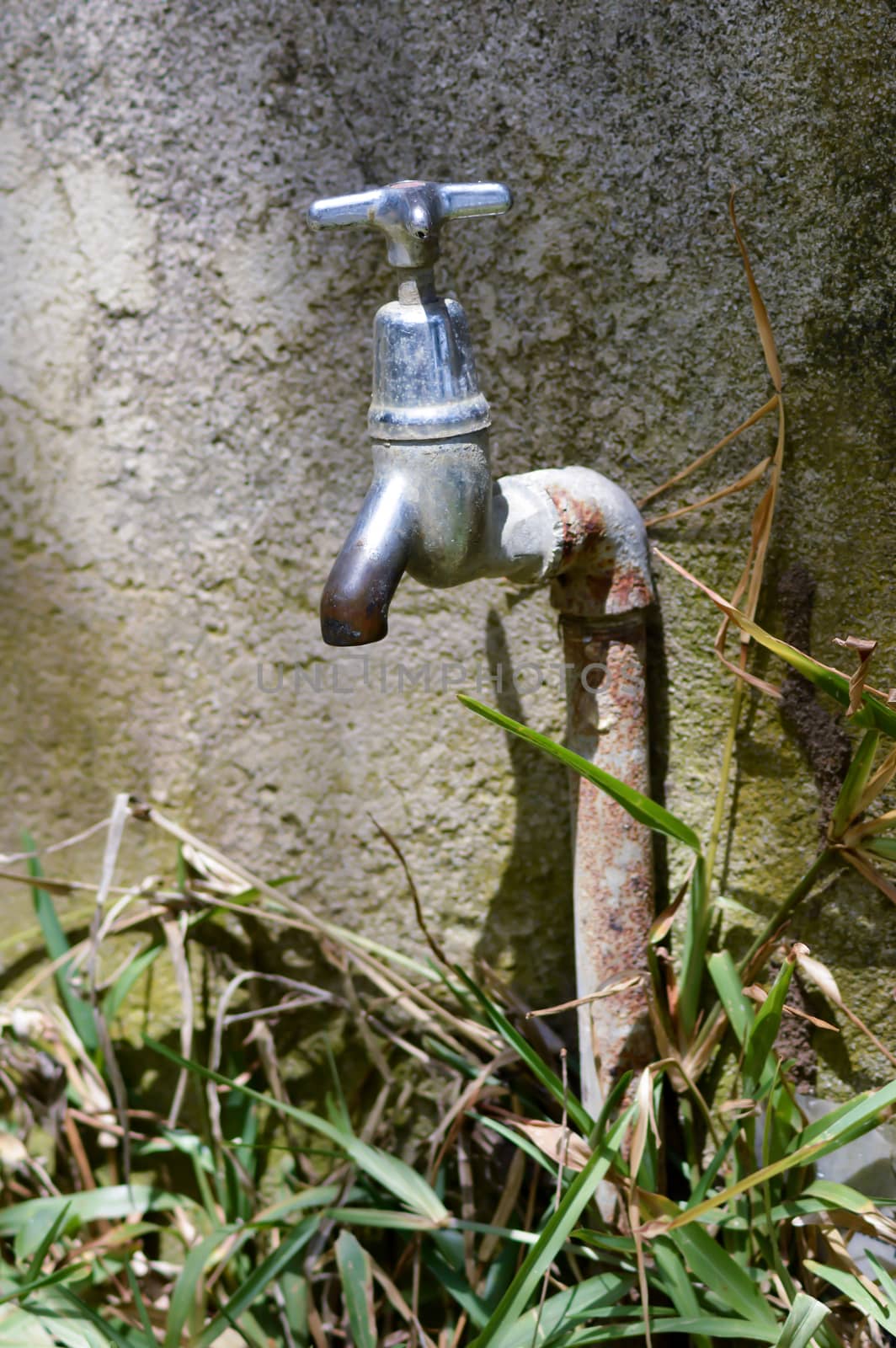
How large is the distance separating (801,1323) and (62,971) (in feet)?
2.24

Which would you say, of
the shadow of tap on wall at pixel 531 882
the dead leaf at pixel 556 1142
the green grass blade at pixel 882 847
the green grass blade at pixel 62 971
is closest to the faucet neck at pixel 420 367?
the shadow of tap on wall at pixel 531 882

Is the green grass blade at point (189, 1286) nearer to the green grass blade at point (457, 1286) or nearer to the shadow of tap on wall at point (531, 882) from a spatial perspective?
the green grass blade at point (457, 1286)

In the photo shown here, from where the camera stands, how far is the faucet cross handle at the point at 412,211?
2.03 feet

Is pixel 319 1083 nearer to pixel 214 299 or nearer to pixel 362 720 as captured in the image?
pixel 362 720

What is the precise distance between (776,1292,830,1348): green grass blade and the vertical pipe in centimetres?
20

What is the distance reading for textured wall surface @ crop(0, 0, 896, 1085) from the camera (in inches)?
28.0

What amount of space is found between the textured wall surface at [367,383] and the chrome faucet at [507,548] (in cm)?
6

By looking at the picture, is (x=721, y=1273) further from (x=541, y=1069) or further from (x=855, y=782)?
(x=855, y=782)

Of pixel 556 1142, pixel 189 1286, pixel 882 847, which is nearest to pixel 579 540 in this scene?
pixel 882 847

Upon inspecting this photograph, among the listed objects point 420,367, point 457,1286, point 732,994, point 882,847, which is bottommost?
point 457,1286

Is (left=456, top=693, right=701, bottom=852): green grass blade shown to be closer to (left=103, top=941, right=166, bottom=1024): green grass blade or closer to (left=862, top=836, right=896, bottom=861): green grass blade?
(left=862, top=836, right=896, bottom=861): green grass blade

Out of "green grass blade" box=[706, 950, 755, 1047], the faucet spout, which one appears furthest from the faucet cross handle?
"green grass blade" box=[706, 950, 755, 1047]

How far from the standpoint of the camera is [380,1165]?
86 centimetres

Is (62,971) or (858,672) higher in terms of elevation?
(858,672)
